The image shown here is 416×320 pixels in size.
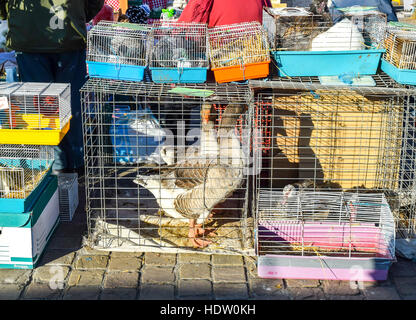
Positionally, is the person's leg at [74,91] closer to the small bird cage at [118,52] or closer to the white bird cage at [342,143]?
the small bird cage at [118,52]

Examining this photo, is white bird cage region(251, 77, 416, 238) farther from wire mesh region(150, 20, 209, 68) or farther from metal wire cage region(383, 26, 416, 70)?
wire mesh region(150, 20, 209, 68)

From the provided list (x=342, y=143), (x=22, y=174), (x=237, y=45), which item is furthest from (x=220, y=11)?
(x=22, y=174)

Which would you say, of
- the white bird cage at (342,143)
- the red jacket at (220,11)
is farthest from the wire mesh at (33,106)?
the white bird cage at (342,143)

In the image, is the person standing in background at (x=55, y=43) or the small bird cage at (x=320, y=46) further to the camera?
the person standing in background at (x=55, y=43)

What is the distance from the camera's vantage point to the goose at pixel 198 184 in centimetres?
490

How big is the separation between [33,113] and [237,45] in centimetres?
196

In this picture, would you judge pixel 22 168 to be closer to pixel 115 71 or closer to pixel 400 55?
pixel 115 71

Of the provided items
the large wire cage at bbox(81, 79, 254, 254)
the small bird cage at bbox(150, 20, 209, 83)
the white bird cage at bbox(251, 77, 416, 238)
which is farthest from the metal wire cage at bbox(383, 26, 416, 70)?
the small bird cage at bbox(150, 20, 209, 83)

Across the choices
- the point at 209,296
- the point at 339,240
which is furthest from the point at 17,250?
the point at 339,240

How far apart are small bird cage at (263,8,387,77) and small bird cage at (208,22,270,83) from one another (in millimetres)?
151

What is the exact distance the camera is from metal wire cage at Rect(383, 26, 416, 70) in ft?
16.1

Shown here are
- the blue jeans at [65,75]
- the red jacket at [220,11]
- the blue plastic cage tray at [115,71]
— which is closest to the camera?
the blue plastic cage tray at [115,71]

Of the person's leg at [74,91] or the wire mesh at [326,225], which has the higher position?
the person's leg at [74,91]

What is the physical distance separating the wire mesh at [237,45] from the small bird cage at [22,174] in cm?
177
